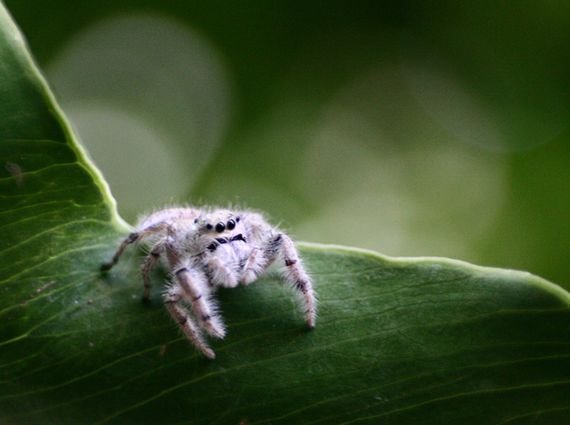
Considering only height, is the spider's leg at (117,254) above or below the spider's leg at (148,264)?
above

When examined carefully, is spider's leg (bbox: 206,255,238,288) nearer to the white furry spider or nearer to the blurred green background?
the white furry spider

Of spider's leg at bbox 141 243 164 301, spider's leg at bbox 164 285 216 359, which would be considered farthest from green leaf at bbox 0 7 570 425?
spider's leg at bbox 141 243 164 301

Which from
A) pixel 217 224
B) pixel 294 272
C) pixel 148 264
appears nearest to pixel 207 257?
pixel 217 224

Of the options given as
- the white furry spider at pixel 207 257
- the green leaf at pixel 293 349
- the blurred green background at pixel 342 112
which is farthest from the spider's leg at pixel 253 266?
the blurred green background at pixel 342 112

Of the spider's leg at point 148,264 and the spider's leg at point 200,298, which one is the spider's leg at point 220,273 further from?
the spider's leg at point 148,264

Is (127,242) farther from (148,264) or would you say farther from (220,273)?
(220,273)

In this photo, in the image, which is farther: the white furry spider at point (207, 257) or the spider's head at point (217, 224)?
the spider's head at point (217, 224)
